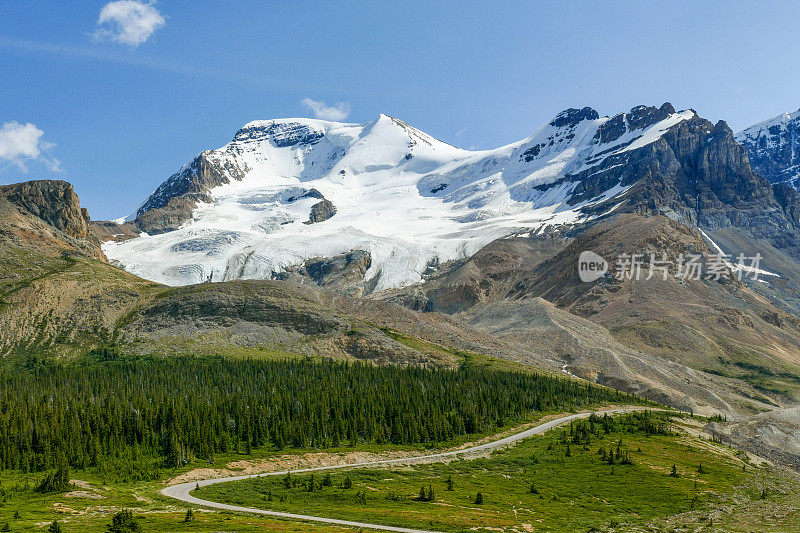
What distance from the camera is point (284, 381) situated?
130125 millimetres

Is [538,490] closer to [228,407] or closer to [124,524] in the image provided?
[124,524]

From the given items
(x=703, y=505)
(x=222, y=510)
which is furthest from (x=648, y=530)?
(x=222, y=510)

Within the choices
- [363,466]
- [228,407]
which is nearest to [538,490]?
[363,466]

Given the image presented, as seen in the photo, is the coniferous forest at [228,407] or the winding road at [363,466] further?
the coniferous forest at [228,407]

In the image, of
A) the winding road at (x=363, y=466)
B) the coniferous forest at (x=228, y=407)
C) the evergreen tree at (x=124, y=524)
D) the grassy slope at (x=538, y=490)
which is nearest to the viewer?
the evergreen tree at (x=124, y=524)

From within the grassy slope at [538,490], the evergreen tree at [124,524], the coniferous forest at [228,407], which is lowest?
the grassy slope at [538,490]

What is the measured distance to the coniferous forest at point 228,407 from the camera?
89.3 metres

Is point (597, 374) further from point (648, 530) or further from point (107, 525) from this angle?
point (107, 525)

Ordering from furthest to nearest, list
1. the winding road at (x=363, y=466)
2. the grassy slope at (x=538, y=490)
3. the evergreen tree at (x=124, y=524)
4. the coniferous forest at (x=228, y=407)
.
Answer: the coniferous forest at (x=228, y=407), the grassy slope at (x=538, y=490), the winding road at (x=363, y=466), the evergreen tree at (x=124, y=524)

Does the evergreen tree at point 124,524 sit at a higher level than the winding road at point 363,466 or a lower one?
higher

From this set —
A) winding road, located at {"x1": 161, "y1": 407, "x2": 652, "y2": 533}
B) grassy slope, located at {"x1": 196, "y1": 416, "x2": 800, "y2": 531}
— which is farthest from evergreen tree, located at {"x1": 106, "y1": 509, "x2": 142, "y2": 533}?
grassy slope, located at {"x1": 196, "y1": 416, "x2": 800, "y2": 531}

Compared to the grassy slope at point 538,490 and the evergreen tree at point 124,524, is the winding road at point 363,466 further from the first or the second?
the evergreen tree at point 124,524

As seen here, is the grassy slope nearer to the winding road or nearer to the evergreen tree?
the winding road

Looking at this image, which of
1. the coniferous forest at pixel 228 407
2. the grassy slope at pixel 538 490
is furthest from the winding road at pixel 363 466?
the coniferous forest at pixel 228 407
